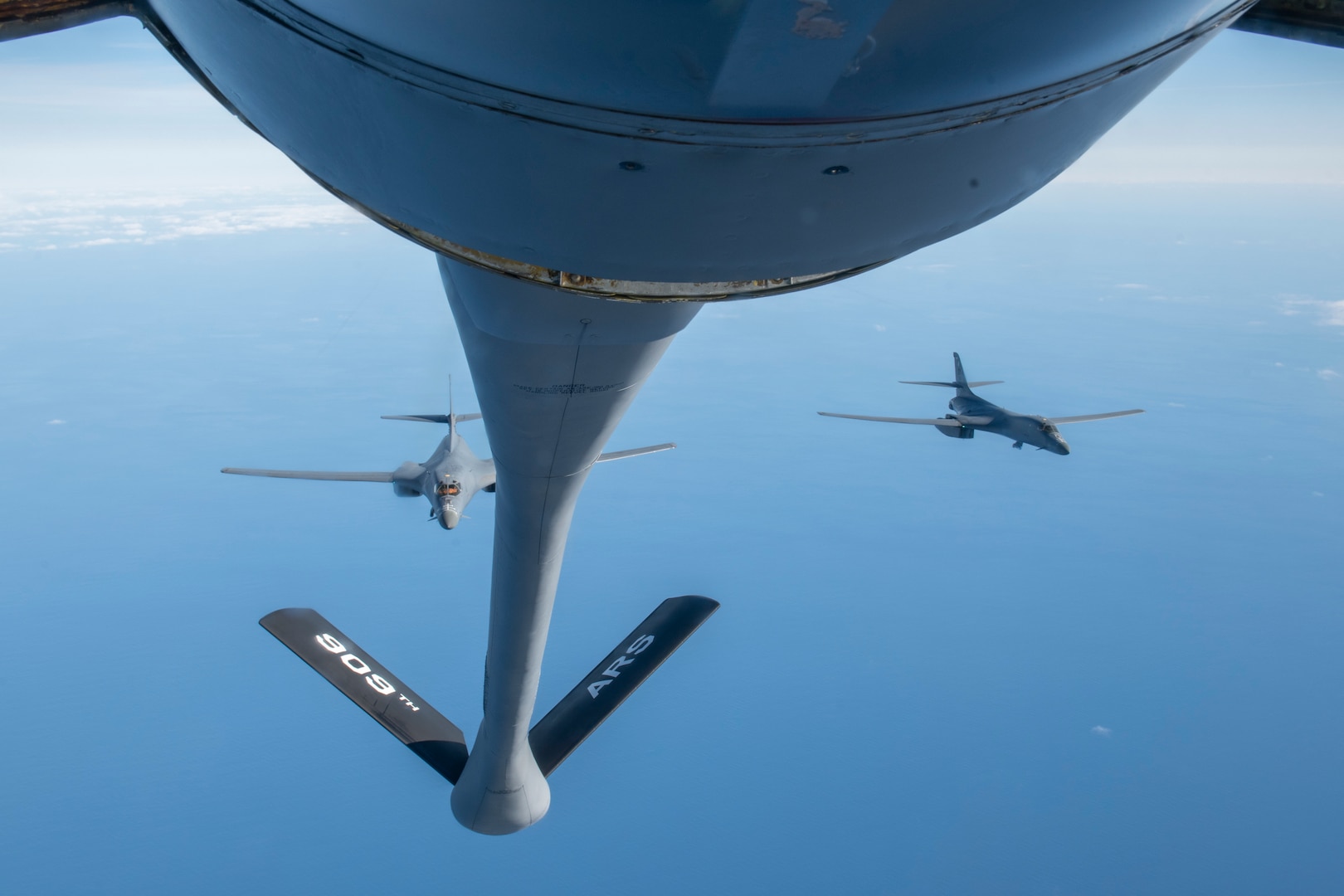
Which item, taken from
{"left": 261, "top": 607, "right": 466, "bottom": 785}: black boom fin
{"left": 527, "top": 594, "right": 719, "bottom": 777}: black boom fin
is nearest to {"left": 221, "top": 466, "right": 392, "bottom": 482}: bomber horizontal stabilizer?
{"left": 261, "top": 607, "right": 466, "bottom": 785}: black boom fin

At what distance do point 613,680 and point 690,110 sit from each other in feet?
32.1

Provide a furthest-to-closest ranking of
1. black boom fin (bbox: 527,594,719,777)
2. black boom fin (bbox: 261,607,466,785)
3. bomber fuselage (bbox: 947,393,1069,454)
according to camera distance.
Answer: bomber fuselage (bbox: 947,393,1069,454), black boom fin (bbox: 527,594,719,777), black boom fin (bbox: 261,607,466,785)

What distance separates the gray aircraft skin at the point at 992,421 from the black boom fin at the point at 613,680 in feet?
38.5

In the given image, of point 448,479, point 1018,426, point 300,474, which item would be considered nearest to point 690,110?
point 300,474

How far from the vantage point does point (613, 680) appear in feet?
33.3

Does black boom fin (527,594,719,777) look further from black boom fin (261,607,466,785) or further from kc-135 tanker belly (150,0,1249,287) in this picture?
kc-135 tanker belly (150,0,1249,287)

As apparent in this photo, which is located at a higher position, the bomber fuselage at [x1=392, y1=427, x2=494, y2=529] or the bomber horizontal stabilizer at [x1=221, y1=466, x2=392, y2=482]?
the bomber horizontal stabilizer at [x1=221, y1=466, x2=392, y2=482]

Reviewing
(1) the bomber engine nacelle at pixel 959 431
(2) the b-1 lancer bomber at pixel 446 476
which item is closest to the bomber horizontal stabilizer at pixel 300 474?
(2) the b-1 lancer bomber at pixel 446 476

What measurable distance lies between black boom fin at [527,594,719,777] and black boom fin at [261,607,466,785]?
106 cm

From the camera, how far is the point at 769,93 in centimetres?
99

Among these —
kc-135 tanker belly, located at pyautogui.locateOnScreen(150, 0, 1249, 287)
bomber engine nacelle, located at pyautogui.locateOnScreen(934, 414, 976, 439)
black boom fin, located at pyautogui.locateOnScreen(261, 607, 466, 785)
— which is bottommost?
black boom fin, located at pyautogui.locateOnScreen(261, 607, 466, 785)

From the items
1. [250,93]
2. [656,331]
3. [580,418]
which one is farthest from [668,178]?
[580,418]

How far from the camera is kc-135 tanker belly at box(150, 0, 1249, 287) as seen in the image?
0.95 meters

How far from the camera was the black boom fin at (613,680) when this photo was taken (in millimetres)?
9930
